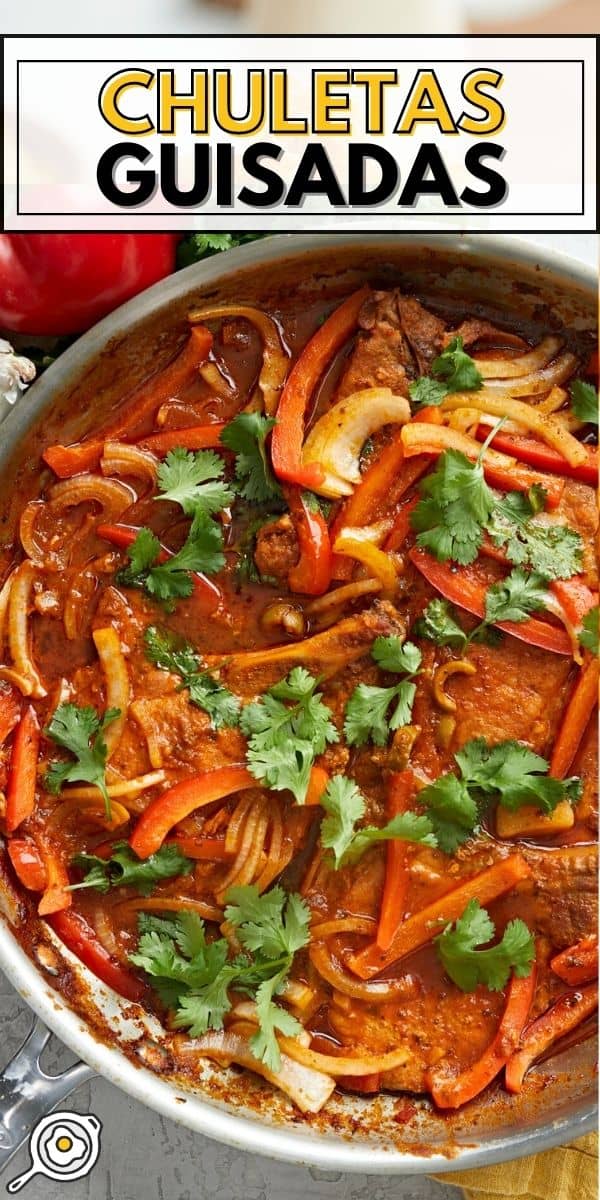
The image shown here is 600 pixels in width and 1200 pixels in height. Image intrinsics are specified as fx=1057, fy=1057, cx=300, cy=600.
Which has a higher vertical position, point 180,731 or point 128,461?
Result: point 128,461

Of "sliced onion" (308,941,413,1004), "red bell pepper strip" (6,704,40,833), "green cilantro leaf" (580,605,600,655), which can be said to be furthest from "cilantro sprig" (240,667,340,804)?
"green cilantro leaf" (580,605,600,655)

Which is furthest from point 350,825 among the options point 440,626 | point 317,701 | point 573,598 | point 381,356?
point 381,356

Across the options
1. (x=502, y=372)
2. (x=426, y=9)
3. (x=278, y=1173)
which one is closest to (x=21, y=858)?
(x=278, y=1173)

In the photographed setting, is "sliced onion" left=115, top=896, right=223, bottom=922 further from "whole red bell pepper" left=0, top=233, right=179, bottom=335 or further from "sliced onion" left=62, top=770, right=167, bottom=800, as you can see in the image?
"whole red bell pepper" left=0, top=233, right=179, bottom=335

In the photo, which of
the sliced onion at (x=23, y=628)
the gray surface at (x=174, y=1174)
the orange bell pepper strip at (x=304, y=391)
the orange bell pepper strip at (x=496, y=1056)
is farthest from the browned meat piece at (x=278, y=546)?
the gray surface at (x=174, y=1174)

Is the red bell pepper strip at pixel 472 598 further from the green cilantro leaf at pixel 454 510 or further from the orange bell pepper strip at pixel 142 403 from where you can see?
the orange bell pepper strip at pixel 142 403

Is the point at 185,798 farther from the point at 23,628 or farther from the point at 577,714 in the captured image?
the point at 577,714
